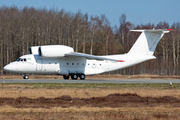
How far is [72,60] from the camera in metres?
37.3

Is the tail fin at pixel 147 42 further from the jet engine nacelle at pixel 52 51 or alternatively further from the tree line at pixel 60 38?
the tree line at pixel 60 38

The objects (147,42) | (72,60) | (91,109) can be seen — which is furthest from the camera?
(147,42)

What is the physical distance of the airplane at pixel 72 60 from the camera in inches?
1396

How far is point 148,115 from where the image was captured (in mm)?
11680

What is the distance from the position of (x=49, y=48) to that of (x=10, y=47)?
100ft

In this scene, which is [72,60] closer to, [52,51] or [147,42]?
[52,51]

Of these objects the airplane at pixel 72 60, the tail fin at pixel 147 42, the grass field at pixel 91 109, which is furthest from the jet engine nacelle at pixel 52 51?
the grass field at pixel 91 109

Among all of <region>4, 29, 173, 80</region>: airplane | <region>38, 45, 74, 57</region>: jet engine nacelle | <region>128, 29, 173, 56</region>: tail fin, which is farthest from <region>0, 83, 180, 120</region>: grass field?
<region>128, 29, 173, 56</region>: tail fin

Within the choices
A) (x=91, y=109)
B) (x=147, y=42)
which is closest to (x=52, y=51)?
(x=147, y=42)

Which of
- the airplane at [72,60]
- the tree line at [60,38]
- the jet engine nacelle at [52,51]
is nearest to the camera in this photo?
the jet engine nacelle at [52,51]

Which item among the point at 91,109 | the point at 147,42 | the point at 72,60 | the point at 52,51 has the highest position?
the point at 147,42

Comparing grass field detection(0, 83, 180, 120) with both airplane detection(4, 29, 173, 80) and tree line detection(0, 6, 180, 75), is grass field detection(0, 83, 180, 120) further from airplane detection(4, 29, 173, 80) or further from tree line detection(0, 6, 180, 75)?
tree line detection(0, 6, 180, 75)

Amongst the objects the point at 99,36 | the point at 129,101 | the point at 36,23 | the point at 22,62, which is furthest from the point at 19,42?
the point at 129,101

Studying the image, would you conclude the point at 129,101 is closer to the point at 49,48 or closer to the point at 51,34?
the point at 49,48
